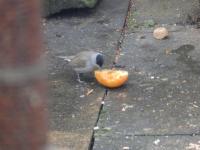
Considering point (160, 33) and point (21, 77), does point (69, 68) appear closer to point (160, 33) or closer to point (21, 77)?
point (160, 33)

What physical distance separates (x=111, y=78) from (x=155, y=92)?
41 centimetres

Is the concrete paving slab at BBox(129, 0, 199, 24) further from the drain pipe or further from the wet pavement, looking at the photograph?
the drain pipe

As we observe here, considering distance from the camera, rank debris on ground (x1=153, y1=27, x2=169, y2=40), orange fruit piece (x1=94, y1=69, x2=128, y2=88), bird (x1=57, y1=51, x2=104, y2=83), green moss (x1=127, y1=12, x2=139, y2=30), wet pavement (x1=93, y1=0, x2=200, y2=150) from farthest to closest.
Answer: green moss (x1=127, y1=12, x2=139, y2=30) < debris on ground (x1=153, y1=27, x2=169, y2=40) < bird (x1=57, y1=51, x2=104, y2=83) < orange fruit piece (x1=94, y1=69, x2=128, y2=88) < wet pavement (x1=93, y1=0, x2=200, y2=150)

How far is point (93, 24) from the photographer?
703cm

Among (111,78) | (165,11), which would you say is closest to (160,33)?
(165,11)

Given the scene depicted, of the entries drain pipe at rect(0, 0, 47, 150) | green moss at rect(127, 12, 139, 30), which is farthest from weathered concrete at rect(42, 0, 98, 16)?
drain pipe at rect(0, 0, 47, 150)

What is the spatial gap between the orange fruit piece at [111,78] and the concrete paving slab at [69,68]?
9 centimetres

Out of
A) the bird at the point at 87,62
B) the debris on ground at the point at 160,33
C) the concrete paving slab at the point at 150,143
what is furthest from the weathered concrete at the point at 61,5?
the concrete paving slab at the point at 150,143

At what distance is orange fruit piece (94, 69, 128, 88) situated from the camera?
5164 millimetres

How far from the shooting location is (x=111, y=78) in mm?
5191

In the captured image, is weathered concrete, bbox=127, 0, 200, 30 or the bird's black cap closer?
the bird's black cap

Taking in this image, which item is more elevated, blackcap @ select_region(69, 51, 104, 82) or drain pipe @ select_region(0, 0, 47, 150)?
drain pipe @ select_region(0, 0, 47, 150)

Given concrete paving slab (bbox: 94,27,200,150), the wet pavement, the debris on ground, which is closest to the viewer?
the wet pavement

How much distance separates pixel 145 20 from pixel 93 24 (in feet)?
→ 2.03
